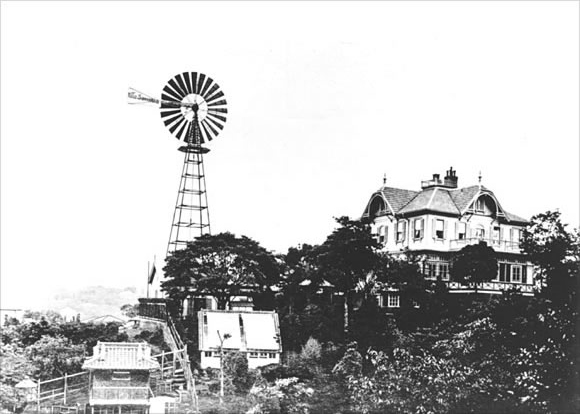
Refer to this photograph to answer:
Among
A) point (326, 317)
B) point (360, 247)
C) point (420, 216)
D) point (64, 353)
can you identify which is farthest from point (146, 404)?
point (420, 216)

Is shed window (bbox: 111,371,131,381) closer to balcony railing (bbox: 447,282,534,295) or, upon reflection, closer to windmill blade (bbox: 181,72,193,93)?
windmill blade (bbox: 181,72,193,93)

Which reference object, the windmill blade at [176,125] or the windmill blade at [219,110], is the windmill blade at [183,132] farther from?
the windmill blade at [219,110]

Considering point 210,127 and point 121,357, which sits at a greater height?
point 210,127

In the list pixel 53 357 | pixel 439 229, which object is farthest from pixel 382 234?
pixel 53 357

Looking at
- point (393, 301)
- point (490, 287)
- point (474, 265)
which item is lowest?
point (393, 301)

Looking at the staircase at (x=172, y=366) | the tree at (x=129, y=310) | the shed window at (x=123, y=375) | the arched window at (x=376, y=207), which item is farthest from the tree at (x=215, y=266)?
the arched window at (x=376, y=207)

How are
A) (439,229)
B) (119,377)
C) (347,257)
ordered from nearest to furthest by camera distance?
→ (119,377) → (347,257) → (439,229)

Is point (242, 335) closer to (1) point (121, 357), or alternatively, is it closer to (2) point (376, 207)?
(1) point (121, 357)

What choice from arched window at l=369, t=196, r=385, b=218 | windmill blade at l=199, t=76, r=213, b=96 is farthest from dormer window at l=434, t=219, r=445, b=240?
windmill blade at l=199, t=76, r=213, b=96
